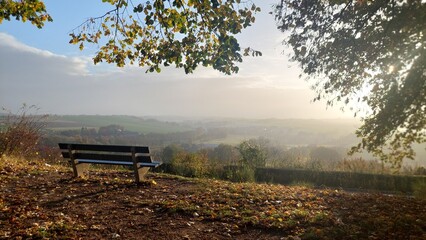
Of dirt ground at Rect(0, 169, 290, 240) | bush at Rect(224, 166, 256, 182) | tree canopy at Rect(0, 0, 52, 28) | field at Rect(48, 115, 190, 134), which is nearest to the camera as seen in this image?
dirt ground at Rect(0, 169, 290, 240)

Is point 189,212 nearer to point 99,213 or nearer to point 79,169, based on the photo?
point 99,213

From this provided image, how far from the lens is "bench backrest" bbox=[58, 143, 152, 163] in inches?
308

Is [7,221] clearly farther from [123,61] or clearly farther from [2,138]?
[2,138]

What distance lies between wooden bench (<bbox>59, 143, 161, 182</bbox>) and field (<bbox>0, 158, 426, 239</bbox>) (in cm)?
41

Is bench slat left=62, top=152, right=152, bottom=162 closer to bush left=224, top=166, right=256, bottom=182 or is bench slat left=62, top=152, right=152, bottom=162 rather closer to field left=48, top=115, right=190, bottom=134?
bush left=224, top=166, right=256, bottom=182

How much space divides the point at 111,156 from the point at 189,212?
3149 mm

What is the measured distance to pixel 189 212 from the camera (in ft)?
19.4

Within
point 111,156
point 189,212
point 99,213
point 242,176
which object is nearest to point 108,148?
point 111,156

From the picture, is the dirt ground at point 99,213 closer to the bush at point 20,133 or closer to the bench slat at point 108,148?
the bench slat at point 108,148

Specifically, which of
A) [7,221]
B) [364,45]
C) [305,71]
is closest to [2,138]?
[7,221]

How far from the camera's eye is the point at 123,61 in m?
7.82

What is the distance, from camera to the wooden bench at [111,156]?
309 inches

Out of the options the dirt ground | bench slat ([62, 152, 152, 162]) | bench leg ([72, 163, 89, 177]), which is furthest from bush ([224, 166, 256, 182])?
bench leg ([72, 163, 89, 177])

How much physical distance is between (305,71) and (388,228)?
4.58 metres
